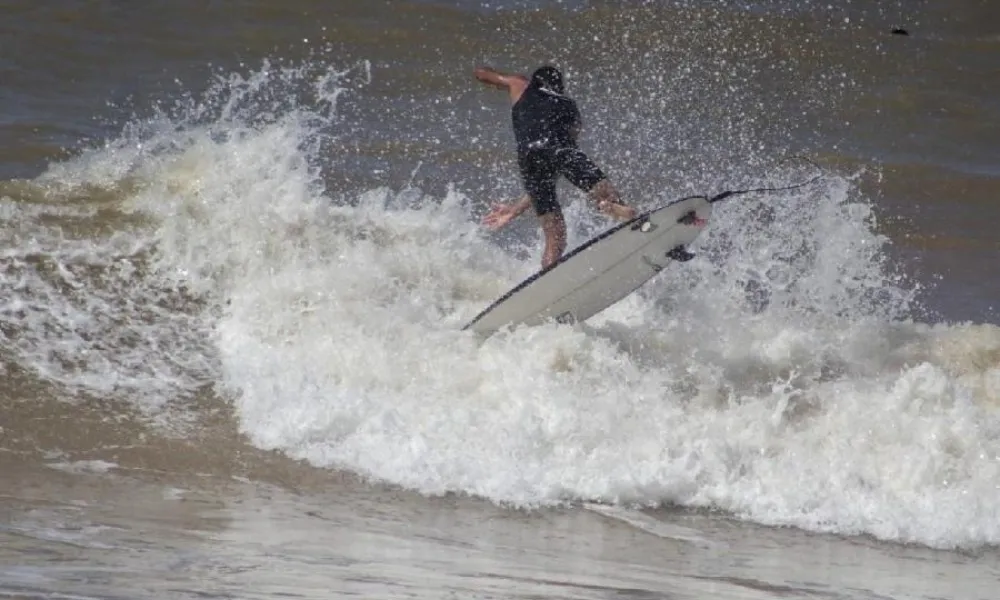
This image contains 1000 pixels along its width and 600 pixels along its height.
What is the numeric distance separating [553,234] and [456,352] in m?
1.05

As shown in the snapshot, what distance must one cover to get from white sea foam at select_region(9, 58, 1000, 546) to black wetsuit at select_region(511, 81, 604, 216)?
2.98ft

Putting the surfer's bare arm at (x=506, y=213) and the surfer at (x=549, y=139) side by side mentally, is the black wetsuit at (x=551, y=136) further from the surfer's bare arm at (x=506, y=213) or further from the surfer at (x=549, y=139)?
the surfer's bare arm at (x=506, y=213)

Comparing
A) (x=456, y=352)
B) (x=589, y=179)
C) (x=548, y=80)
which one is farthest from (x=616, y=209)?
(x=456, y=352)

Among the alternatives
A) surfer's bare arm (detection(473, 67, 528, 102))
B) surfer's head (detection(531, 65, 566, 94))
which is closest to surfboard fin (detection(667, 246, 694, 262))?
surfer's head (detection(531, 65, 566, 94))

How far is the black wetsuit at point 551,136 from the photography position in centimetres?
811

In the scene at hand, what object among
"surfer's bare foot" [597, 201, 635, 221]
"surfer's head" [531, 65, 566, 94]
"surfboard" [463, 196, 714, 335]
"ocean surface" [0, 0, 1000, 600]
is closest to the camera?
"ocean surface" [0, 0, 1000, 600]

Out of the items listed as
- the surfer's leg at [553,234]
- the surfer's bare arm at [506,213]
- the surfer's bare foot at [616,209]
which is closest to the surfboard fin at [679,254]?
the surfer's bare foot at [616,209]

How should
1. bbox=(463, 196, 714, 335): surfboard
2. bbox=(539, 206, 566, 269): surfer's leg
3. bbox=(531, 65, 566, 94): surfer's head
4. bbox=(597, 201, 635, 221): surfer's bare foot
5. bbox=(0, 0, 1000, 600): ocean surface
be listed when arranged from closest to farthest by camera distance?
1. bbox=(0, 0, 1000, 600): ocean surface
2. bbox=(463, 196, 714, 335): surfboard
3. bbox=(597, 201, 635, 221): surfer's bare foot
4. bbox=(531, 65, 566, 94): surfer's head
5. bbox=(539, 206, 566, 269): surfer's leg

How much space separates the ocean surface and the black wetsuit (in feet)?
3.14

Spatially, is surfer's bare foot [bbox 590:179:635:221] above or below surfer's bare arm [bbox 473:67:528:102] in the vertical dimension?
below

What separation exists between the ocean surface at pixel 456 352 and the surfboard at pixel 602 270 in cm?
19

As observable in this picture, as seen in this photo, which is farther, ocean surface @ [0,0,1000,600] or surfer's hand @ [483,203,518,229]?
surfer's hand @ [483,203,518,229]

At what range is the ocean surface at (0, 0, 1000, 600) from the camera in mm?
5586

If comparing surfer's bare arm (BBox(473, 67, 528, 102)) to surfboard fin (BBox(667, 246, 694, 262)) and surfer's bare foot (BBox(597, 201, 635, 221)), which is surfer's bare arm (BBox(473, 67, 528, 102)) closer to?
surfer's bare foot (BBox(597, 201, 635, 221))
